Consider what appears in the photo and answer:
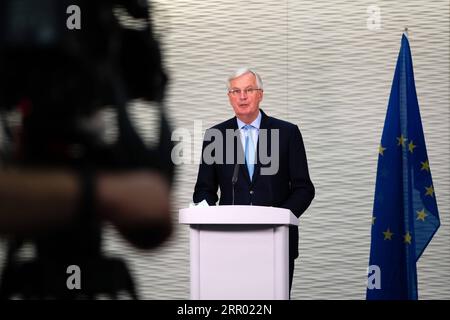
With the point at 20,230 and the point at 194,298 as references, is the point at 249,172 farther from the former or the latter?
the point at 20,230

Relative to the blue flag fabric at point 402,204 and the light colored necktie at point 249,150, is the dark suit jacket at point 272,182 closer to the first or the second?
the light colored necktie at point 249,150

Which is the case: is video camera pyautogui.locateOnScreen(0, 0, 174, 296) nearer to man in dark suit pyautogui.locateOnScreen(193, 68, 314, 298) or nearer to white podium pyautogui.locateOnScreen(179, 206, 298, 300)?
man in dark suit pyautogui.locateOnScreen(193, 68, 314, 298)

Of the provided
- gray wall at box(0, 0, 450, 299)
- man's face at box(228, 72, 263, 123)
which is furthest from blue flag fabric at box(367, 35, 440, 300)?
man's face at box(228, 72, 263, 123)

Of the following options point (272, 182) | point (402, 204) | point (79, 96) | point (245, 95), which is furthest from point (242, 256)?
point (79, 96)

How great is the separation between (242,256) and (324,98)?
8.06ft

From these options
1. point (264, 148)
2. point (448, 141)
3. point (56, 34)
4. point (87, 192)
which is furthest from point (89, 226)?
point (448, 141)

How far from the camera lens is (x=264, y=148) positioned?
4.09 metres

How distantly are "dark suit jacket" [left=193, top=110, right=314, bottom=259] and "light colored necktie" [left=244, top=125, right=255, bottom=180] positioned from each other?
0.09 feet

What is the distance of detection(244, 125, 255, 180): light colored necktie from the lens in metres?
4.17

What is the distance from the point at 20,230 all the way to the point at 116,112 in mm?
1018

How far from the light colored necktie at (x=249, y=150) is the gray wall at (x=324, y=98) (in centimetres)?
157

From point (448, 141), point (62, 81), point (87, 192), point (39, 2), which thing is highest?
point (39, 2)

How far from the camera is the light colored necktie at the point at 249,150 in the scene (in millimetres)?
4172

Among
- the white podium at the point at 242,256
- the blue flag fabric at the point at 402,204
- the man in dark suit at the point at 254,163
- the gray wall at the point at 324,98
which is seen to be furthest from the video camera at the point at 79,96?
the white podium at the point at 242,256
